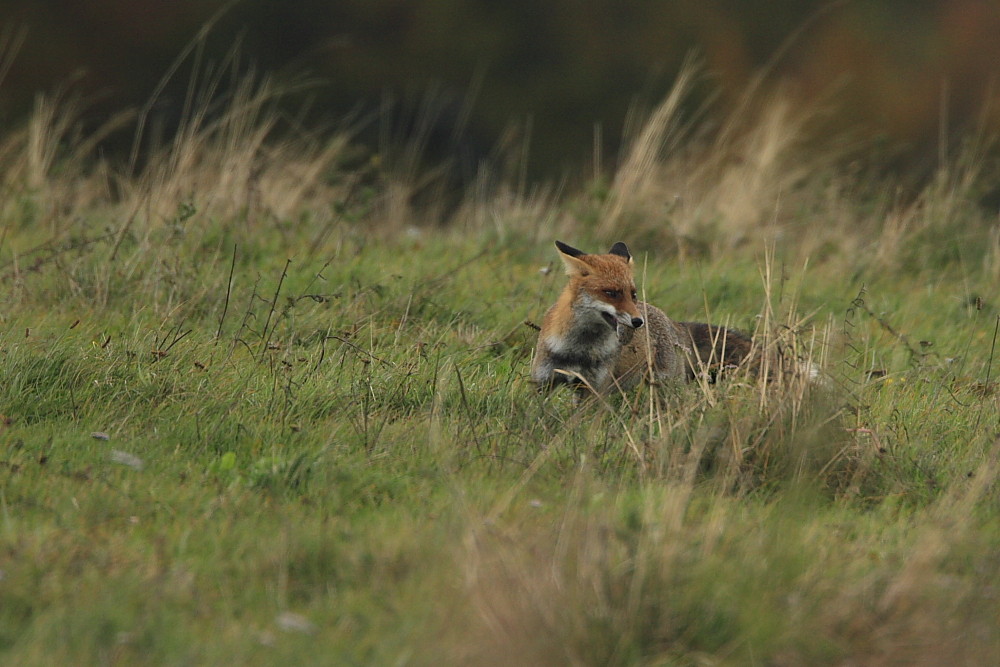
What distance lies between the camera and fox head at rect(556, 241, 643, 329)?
20.9 ft

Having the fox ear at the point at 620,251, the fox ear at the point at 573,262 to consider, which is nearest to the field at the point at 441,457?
the fox ear at the point at 573,262

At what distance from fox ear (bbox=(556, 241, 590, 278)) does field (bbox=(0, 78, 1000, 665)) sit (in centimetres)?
74

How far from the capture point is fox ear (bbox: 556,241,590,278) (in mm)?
6593

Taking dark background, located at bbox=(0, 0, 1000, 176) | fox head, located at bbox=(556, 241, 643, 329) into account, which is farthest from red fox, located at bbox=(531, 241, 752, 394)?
dark background, located at bbox=(0, 0, 1000, 176)

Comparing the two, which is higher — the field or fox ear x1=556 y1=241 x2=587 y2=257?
fox ear x1=556 y1=241 x2=587 y2=257

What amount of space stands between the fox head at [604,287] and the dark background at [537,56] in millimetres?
11619

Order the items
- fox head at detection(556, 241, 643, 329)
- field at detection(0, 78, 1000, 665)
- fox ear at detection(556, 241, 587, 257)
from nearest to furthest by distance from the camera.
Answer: field at detection(0, 78, 1000, 665)
fox head at detection(556, 241, 643, 329)
fox ear at detection(556, 241, 587, 257)

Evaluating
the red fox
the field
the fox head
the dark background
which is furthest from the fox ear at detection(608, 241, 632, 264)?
the dark background

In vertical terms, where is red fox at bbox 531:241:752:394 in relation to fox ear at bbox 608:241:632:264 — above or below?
below

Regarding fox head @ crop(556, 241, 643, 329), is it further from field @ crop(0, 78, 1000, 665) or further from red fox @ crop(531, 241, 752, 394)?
field @ crop(0, 78, 1000, 665)

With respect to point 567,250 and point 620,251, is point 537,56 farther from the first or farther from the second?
point 567,250

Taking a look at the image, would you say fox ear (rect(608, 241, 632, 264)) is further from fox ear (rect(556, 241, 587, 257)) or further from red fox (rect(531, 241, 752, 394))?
fox ear (rect(556, 241, 587, 257))

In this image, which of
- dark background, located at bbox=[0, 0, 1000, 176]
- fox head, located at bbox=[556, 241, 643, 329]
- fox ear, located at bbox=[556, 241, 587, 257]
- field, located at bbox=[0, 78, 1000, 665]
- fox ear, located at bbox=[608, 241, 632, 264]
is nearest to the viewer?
field, located at bbox=[0, 78, 1000, 665]

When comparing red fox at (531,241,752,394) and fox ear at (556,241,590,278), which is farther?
fox ear at (556,241,590,278)
